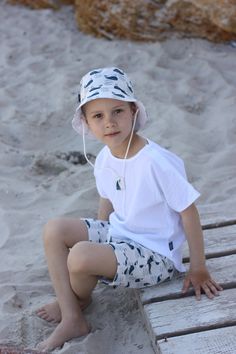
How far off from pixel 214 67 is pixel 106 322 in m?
2.60

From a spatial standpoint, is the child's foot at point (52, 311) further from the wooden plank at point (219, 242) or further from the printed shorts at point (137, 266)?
the wooden plank at point (219, 242)

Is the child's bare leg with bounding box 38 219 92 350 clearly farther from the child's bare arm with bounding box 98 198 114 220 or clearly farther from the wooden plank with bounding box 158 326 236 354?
the wooden plank with bounding box 158 326 236 354

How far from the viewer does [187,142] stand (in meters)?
4.27

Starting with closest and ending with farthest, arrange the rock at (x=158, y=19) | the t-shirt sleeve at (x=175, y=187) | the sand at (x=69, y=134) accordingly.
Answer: the t-shirt sleeve at (x=175, y=187)
the sand at (x=69, y=134)
the rock at (x=158, y=19)

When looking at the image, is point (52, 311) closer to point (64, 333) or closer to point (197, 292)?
point (64, 333)

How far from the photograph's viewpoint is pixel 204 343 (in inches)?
97.6

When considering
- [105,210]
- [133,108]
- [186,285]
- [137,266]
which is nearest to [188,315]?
[186,285]

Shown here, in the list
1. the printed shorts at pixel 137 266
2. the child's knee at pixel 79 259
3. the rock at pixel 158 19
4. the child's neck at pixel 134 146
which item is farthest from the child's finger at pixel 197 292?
the rock at pixel 158 19

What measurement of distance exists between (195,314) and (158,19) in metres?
3.22

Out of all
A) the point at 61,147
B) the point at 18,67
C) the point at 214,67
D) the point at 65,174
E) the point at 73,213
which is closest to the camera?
the point at 73,213

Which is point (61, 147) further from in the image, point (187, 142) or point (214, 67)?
point (214, 67)

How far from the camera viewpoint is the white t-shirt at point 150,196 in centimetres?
274

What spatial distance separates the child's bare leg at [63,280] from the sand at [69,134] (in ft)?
0.20

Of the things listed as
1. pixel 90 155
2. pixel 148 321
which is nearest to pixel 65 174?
pixel 90 155
